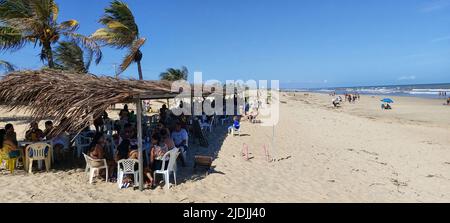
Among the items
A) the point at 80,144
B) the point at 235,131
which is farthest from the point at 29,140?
the point at 235,131

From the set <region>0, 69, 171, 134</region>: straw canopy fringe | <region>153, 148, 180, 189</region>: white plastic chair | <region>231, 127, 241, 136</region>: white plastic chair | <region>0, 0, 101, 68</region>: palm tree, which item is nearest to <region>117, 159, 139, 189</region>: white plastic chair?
<region>153, 148, 180, 189</region>: white plastic chair

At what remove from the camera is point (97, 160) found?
6785 mm

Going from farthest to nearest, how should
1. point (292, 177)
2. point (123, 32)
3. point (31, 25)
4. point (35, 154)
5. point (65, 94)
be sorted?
point (123, 32), point (31, 25), point (292, 177), point (35, 154), point (65, 94)

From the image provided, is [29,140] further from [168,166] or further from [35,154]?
[168,166]

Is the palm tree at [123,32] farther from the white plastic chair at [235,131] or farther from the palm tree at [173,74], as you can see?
the palm tree at [173,74]

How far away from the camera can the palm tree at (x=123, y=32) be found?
17.0 metres

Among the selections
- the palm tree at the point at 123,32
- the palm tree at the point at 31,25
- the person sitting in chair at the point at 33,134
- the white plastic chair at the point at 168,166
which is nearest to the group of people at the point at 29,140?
the person sitting in chair at the point at 33,134

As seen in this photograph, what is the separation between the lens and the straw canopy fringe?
6.10 metres

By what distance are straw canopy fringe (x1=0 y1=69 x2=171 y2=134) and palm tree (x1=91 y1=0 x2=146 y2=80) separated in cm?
947

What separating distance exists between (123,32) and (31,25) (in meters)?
5.45

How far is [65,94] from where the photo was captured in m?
6.54

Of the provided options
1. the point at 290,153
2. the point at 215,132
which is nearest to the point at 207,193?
the point at 290,153

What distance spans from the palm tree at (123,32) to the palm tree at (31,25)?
11.3 feet
